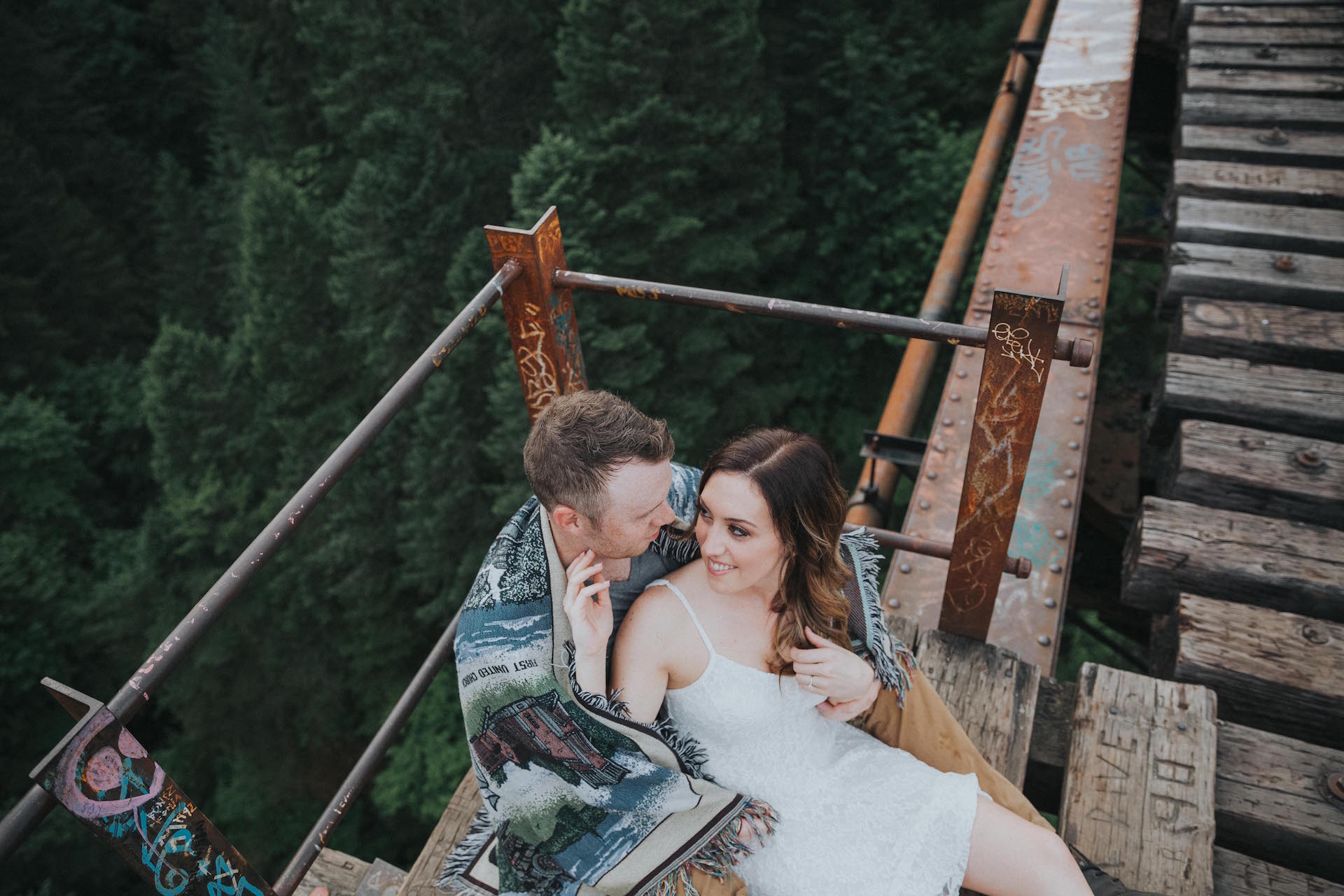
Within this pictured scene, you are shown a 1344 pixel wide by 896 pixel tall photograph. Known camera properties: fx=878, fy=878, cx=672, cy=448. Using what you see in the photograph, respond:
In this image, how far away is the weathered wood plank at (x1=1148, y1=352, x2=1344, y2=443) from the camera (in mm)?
2799

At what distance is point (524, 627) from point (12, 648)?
20001 mm

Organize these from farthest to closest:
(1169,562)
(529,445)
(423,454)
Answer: (423,454) < (1169,562) < (529,445)

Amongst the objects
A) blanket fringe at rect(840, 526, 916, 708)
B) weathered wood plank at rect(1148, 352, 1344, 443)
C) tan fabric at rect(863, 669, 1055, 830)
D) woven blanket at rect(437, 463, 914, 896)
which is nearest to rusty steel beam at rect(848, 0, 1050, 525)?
weathered wood plank at rect(1148, 352, 1344, 443)

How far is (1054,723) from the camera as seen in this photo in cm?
224

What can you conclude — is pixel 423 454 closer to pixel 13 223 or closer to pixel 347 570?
pixel 347 570

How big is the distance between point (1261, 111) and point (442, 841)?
445 centimetres

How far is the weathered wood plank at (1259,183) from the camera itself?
11.5ft

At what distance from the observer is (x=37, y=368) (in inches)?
800

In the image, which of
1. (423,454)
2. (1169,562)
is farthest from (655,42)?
(1169,562)

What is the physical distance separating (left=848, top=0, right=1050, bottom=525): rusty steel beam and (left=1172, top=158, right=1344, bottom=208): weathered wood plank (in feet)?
3.20

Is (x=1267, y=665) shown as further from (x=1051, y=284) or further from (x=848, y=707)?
(x=1051, y=284)

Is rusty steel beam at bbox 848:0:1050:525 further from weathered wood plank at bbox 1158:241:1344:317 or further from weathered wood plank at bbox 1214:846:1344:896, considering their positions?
weathered wood plank at bbox 1214:846:1344:896

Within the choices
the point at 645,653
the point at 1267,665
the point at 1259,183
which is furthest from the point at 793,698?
the point at 1259,183

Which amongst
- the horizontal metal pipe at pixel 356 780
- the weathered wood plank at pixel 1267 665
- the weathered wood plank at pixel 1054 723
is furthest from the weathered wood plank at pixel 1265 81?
the horizontal metal pipe at pixel 356 780
